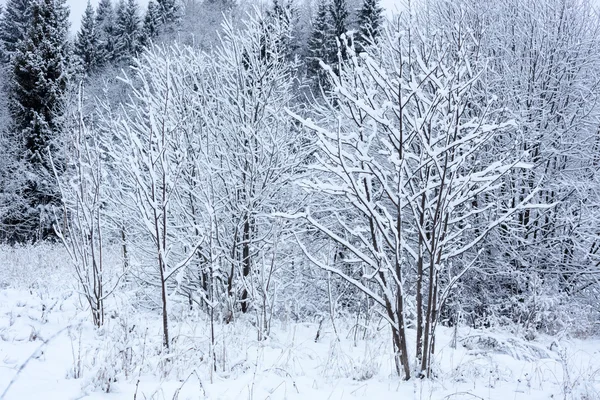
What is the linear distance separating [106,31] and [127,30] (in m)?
2.53

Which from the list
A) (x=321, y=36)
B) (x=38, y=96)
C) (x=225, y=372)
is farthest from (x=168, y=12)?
(x=225, y=372)

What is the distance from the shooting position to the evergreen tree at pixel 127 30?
107ft

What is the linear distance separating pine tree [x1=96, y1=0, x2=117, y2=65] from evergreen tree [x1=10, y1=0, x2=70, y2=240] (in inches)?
542

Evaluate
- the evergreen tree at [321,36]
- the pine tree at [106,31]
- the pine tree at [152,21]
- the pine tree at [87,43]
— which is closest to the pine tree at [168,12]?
the pine tree at [152,21]

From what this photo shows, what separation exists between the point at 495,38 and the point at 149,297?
29.2ft

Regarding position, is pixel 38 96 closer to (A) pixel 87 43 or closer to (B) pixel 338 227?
(A) pixel 87 43

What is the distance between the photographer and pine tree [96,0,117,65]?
1258 inches

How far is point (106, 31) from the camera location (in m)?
34.8

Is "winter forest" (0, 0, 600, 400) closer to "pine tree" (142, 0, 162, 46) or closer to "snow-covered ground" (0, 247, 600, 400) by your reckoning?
"snow-covered ground" (0, 247, 600, 400)

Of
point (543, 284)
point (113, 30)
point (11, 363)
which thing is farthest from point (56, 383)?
point (113, 30)

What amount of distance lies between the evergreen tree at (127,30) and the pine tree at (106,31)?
1.69ft

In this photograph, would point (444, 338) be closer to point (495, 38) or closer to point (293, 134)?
point (293, 134)

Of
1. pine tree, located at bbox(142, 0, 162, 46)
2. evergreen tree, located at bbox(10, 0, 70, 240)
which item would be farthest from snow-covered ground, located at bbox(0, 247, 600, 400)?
pine tree, located at bbox(142, 0, 162, 46)

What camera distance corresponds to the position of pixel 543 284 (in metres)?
8.60
